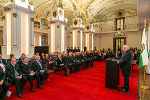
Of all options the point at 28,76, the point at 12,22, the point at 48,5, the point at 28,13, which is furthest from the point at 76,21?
the point at 28,76

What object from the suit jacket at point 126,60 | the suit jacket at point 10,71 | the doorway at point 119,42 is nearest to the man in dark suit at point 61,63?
the suit jacket at point 10,71

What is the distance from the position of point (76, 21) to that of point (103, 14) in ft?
31.4

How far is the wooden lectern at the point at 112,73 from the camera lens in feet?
13.7

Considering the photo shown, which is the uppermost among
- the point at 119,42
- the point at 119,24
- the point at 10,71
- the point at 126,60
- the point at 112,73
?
the point at 119,24

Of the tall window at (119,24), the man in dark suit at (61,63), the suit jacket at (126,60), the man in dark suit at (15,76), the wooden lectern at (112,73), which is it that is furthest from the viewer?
the tall window at (119,24)

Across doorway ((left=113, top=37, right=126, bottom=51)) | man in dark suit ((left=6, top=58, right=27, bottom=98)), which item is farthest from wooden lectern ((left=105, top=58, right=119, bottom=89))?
doorway ((left=113, top=37, right=126, bottom=51))

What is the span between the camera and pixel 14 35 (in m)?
7.25

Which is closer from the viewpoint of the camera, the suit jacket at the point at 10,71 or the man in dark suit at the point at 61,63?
the suit jacket at the point at 10,71

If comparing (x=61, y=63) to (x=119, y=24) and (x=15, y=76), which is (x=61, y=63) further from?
(x=119, y=24)

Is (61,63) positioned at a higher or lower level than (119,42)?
lower

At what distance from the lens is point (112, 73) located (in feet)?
14.0

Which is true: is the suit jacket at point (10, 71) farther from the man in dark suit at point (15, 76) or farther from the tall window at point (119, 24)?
the tall window at point (119, 24)

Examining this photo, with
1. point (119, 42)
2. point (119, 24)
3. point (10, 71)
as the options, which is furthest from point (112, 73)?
point (119, 24)

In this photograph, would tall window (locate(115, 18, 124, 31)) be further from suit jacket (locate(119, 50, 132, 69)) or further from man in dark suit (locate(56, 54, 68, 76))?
suit jacket (locate(119, 50, 132, 69))
